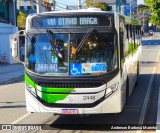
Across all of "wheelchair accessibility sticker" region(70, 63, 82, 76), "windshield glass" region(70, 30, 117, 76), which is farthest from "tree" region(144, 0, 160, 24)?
"wheelchair accessibility sticker" region(70, 63, 82, 76)

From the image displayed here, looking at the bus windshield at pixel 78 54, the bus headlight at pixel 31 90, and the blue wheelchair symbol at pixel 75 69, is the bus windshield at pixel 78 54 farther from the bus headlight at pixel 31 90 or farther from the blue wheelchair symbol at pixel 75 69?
the bus headlight at pixel 31 90

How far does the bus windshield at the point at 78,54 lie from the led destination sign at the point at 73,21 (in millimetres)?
235

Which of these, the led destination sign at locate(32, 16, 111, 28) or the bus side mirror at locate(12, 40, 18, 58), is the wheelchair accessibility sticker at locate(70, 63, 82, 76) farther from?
the bus side mirror at locate(12, 40, 18, 58)

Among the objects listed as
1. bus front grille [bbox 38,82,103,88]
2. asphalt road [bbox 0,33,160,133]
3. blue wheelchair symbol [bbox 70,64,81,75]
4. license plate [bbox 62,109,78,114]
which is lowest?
asphalt road [bbox 0,33,160,133]

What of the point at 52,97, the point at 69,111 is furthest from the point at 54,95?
the point at 69,111

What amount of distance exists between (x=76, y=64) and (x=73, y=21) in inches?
42.2

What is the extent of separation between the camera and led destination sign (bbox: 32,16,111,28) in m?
9.78

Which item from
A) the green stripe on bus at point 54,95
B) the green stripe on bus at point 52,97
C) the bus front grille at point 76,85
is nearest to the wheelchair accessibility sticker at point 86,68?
the bus front grille at point 76,85

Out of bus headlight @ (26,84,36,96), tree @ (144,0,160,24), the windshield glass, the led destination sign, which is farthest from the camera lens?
tree @ (144,0,160,24)

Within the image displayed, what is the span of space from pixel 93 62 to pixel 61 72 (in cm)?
80

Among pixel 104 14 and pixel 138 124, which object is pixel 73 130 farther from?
pixel 104 14

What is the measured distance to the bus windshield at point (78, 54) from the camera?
31.6 feet

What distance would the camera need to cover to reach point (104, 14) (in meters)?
9.84

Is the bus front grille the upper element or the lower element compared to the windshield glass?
lower
